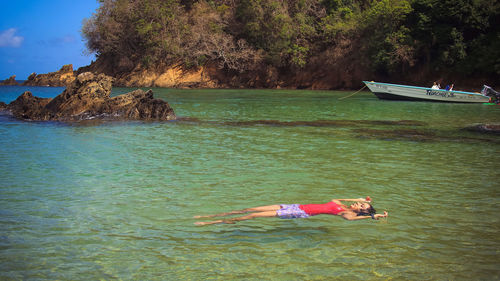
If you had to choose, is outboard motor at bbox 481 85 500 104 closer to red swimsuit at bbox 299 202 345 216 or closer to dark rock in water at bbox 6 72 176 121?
dark rock in water at bbox 6 72 176 121

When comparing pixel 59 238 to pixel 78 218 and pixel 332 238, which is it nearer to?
pixel 78 218

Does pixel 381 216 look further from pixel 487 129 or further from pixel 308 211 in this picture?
pixel 487 129

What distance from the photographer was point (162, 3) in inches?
2415

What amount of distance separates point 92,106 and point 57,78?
215 ft

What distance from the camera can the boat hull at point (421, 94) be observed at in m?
31.0

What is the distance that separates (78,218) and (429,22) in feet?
143

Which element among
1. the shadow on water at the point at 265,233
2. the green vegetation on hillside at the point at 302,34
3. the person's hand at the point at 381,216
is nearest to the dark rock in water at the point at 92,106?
the shadow on water at the point at 265,233

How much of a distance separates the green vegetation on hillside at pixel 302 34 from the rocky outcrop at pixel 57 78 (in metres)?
12.1

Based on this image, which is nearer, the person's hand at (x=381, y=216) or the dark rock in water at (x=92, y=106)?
the person's hand at (x=381, y=216)

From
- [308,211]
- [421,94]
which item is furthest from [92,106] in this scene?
[421,94]

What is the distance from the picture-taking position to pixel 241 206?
6738 millimetres

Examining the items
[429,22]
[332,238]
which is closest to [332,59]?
[429,22]

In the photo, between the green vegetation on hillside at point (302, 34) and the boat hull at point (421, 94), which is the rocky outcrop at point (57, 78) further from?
the boat hull at point (421, 94)

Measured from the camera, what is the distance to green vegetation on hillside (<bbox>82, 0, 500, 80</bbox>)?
3956 cm
